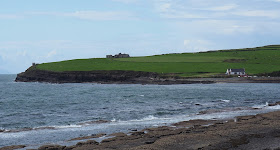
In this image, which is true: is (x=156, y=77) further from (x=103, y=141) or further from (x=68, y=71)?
(x=103, y=141)

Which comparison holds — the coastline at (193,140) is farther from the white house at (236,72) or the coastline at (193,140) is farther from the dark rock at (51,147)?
the white house at (236,72)

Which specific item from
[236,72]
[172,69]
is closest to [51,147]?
[236,72]

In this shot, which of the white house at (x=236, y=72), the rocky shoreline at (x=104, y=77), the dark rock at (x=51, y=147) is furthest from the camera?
the white house at (x=236, y=72)

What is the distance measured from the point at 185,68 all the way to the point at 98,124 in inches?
5032

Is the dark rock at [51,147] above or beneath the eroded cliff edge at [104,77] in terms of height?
beneath

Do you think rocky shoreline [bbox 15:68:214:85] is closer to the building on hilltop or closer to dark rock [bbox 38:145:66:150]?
the building on hilltop

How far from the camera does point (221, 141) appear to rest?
27594 mm

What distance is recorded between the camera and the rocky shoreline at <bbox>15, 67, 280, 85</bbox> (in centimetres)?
13750

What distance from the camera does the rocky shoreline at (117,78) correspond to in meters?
138

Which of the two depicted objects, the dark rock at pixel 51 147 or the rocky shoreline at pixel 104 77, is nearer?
the dark rock at pixel 51 147

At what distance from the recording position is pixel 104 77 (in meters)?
160

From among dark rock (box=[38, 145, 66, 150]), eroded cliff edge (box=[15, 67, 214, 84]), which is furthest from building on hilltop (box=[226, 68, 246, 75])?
dark rock (box=[38, 145, 66, 150])

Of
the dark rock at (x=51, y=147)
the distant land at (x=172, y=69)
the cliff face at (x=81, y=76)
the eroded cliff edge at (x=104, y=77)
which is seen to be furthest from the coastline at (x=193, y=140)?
the cliff face at (x=81, y=76)

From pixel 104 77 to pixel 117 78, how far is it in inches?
296
